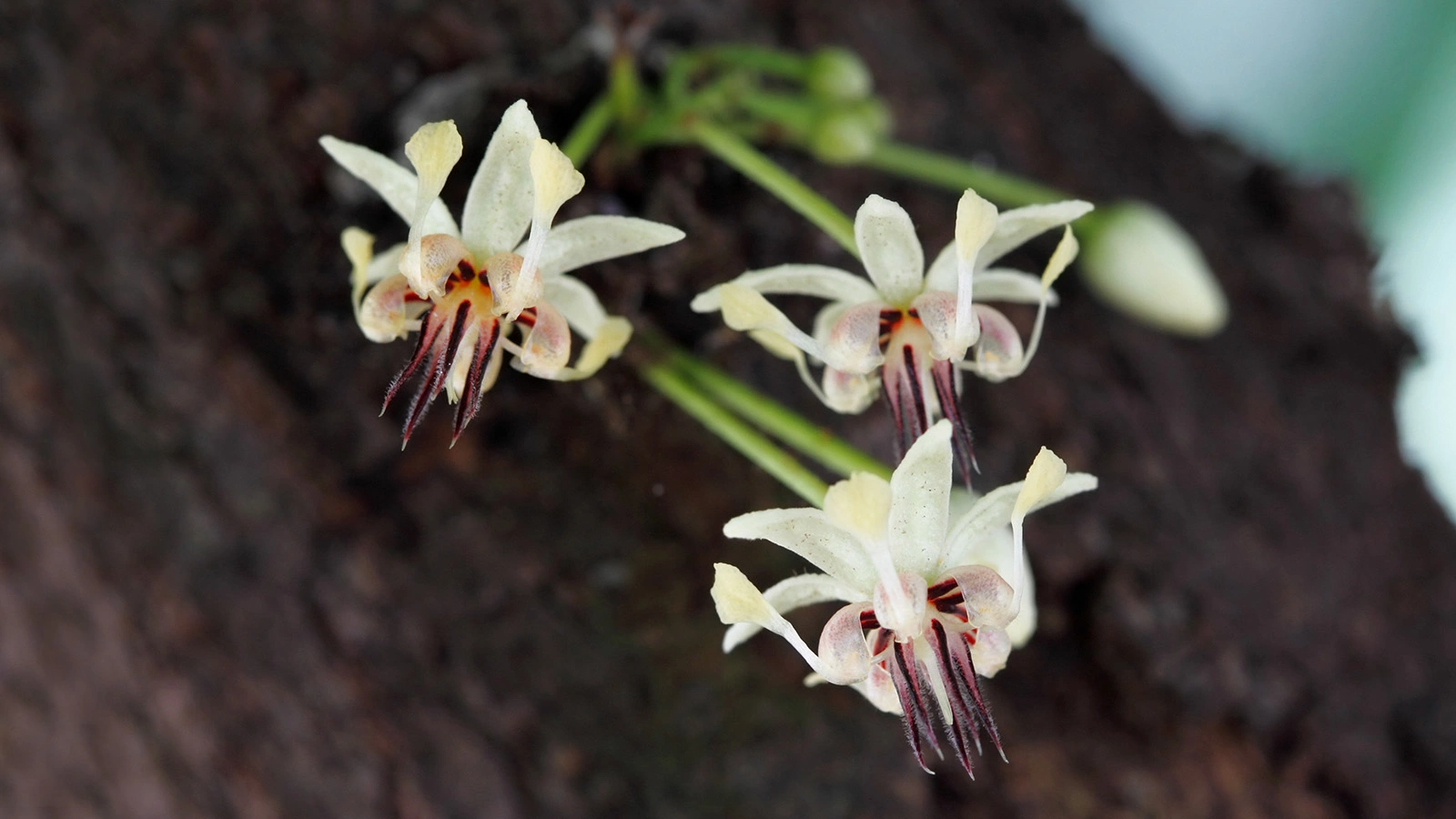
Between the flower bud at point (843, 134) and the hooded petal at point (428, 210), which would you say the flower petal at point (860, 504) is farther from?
the flower bud at point (843, 134)

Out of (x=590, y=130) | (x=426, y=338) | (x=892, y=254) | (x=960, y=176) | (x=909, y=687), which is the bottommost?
(x=909, y=687)

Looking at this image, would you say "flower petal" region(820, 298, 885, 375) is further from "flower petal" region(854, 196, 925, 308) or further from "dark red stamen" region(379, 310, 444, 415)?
"dark red stamen" region(379, 310, 444, 415)

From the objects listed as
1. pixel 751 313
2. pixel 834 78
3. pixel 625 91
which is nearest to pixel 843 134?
pixel 834 78

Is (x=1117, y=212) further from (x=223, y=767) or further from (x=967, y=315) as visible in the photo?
(x=223, y=767)

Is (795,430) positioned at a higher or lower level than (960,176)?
lower

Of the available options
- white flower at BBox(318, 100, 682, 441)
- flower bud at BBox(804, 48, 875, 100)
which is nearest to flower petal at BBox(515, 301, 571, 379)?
white flower at BBox(318, 100, 682, 441)

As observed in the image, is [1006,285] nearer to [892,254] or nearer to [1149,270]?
[892,254]

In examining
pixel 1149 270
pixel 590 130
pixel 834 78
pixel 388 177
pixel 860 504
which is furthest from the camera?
pixel 1149 270

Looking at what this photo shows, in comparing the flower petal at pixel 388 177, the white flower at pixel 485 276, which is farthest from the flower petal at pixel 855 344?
the flower petal at pixel 388 177
